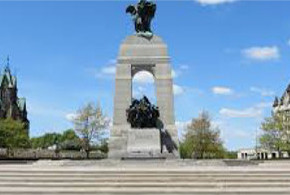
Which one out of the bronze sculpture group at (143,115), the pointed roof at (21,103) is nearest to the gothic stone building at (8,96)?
the pointed roof at (21,103)

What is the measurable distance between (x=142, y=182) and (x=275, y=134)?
51.1 m

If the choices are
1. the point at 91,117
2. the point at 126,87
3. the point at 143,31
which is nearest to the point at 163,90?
the point at 126,87

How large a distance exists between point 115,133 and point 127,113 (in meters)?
1.48

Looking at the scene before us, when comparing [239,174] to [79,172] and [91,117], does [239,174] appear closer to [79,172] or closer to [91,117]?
[79,172]

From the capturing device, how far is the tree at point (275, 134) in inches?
2505

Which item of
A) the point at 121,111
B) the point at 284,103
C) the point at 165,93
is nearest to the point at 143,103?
the point at 121,111

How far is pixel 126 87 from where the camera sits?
33281 millimetres

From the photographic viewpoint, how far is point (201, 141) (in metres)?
62.8

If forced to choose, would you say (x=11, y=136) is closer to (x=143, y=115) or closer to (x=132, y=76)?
(x=132, y=76)

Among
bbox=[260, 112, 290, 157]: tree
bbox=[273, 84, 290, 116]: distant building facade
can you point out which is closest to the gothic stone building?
bbox=[273, 84, 290, 116]: distant building facade

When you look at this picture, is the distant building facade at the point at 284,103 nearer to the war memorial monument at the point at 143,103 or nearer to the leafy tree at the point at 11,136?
the leafy tree at the point at 11,136

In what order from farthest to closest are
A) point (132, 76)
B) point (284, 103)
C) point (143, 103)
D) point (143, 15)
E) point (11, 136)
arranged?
1. point (284, 103)
2. point (11, 136)
3. point (143, 15)
4. point (132, 76)
5. point (143, 103)

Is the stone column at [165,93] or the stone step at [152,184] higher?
the stone column at [165,93]

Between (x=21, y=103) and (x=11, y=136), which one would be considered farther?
(x=21, y=103)
